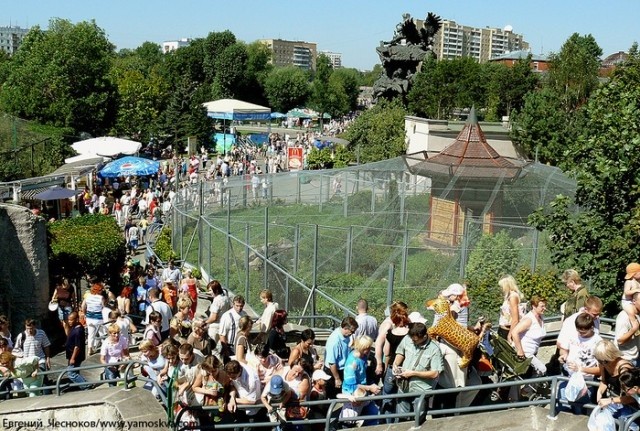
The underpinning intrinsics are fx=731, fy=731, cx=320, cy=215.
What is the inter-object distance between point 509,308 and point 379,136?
3005cm

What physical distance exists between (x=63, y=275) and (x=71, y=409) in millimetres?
8642

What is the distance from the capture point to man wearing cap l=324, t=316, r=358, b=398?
823 centimetres

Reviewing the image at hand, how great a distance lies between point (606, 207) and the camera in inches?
426

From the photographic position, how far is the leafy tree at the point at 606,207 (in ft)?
33.9

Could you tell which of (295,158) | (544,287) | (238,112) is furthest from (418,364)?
(238,112)

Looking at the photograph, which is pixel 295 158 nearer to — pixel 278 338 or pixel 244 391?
pixel 278 338

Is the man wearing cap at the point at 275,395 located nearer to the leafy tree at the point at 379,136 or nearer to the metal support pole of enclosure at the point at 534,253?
the metal support pole of enclosure at the point at 534,253

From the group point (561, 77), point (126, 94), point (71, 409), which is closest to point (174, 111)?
point (126, 94)

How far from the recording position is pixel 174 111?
55062mm

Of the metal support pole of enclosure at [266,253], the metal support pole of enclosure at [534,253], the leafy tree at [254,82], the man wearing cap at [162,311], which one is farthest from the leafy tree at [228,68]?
the man wearing cap at [162,311]

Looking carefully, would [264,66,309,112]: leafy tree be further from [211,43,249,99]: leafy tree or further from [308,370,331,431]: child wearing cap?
[308,370,331,431]: child wearing cap

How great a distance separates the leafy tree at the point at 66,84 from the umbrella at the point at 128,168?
19.0 m

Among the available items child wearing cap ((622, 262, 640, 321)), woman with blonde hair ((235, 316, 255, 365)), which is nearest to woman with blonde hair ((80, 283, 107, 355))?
woman with blonde hair ((235, 316, 255, 365))

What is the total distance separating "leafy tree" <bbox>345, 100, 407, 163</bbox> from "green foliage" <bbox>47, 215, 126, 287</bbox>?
20.2 m
